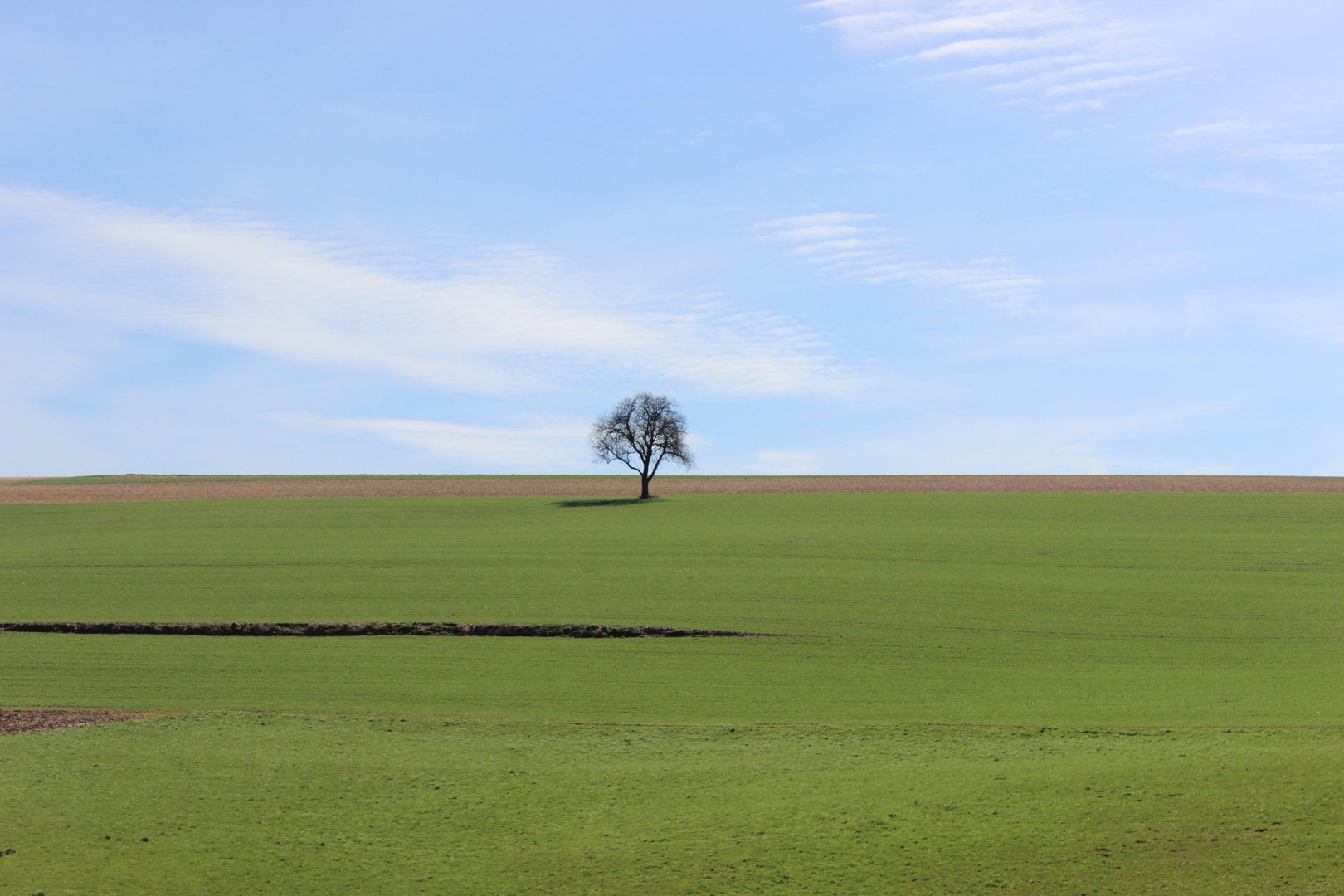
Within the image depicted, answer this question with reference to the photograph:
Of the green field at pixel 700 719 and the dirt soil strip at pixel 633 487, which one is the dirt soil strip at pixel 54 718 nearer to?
the green field at pixel 700 719

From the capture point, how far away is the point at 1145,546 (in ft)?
128

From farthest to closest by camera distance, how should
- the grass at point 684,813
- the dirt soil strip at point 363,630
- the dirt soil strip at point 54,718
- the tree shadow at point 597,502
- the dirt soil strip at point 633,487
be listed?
the dirt soil strip at point 633,487
the tree shadow at point 597,502
the dirt soil strip at point 363,630
the dirt soil strip at point 54,718
the grass at point 684,813

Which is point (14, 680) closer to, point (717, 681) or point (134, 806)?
point (134, 806)

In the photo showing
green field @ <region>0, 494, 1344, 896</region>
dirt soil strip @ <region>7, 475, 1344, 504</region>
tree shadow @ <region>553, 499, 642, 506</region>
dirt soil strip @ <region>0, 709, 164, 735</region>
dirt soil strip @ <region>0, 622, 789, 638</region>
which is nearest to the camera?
green field @ <region>0, 494, 1344, 896</region>

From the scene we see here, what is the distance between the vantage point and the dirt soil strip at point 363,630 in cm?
2570

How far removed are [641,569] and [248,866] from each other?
2362 cm

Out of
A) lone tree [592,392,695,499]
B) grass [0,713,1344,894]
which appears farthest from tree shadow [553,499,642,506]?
grass [0,713,1344,894]

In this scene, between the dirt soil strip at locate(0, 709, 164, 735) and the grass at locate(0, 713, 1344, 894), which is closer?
the grass at locate(0, 713, 1344, 894)

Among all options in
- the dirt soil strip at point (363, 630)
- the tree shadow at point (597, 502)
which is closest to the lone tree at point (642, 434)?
the tree shadow at point (597, 502)

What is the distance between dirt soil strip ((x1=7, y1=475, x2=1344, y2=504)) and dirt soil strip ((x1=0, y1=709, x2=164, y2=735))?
50470mm

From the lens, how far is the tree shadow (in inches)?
2498

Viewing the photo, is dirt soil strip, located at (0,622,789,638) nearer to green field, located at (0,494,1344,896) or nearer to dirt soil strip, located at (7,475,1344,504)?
green field, located at (0,494,1344,896)

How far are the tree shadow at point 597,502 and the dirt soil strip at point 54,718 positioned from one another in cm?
4397

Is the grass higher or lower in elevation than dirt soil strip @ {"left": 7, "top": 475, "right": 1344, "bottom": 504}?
lower
